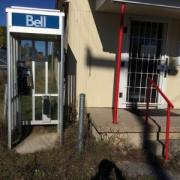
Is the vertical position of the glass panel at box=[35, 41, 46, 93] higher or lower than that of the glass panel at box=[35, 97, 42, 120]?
higher

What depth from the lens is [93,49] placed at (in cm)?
704

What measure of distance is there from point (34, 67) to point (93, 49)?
5.44 feet

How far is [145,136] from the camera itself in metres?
5.48

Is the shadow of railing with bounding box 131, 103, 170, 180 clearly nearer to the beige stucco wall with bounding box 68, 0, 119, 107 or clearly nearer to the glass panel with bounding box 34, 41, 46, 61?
the beige stucco wall with bounding box 68, 0, 119, 107

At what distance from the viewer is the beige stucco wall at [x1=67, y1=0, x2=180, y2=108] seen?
22.8 ft

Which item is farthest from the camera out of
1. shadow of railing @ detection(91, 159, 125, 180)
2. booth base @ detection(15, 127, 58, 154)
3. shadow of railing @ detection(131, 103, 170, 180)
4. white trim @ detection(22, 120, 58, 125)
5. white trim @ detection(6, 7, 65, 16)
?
white trim @ detection(22, 120, 58, 125)

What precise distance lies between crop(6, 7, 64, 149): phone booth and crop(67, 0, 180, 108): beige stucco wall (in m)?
0.80

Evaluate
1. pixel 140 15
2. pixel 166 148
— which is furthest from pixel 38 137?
pixel 140 15

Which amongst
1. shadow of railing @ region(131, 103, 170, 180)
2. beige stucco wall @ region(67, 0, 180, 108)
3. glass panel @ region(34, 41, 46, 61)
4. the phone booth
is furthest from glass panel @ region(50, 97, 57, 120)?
shadow of railing @ region(131, 103, 170, 180)

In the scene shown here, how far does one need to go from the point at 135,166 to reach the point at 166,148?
0.67 meters

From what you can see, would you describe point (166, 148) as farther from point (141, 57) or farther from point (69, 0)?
point (69, 0)

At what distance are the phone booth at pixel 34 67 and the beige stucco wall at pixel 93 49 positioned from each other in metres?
0.80

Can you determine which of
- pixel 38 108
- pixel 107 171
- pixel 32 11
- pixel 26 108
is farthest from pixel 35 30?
pixel 107 171

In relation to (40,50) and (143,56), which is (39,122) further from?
(143,56)
